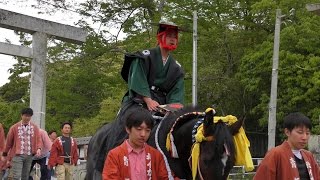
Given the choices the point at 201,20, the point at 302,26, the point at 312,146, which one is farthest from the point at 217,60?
the point at 312,146

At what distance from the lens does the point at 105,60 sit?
89.2 feet

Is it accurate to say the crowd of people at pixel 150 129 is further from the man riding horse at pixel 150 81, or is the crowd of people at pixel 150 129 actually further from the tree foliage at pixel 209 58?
the tree foliage at pixel 209 58

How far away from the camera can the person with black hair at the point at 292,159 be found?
17.8 feet

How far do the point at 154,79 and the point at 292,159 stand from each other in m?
2.30

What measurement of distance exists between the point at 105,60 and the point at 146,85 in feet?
66.8

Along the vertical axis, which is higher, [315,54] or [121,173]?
[315,54]

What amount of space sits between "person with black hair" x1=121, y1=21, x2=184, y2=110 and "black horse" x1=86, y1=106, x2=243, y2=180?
21.8 inches

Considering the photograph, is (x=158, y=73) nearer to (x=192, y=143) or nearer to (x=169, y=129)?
(x=169, y=129)

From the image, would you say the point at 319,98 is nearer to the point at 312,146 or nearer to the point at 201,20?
the point at 201,20

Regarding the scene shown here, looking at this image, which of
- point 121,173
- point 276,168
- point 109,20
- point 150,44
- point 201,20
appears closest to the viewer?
point 121,173

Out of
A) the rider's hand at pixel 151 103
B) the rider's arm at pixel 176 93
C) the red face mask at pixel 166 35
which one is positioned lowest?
the rider's hand at pixel 151 103

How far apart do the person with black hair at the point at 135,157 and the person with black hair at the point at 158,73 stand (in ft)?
5.23

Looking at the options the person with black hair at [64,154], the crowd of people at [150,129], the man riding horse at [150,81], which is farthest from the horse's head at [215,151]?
the person with black hair at [64,154]

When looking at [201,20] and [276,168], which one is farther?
[201,20]
